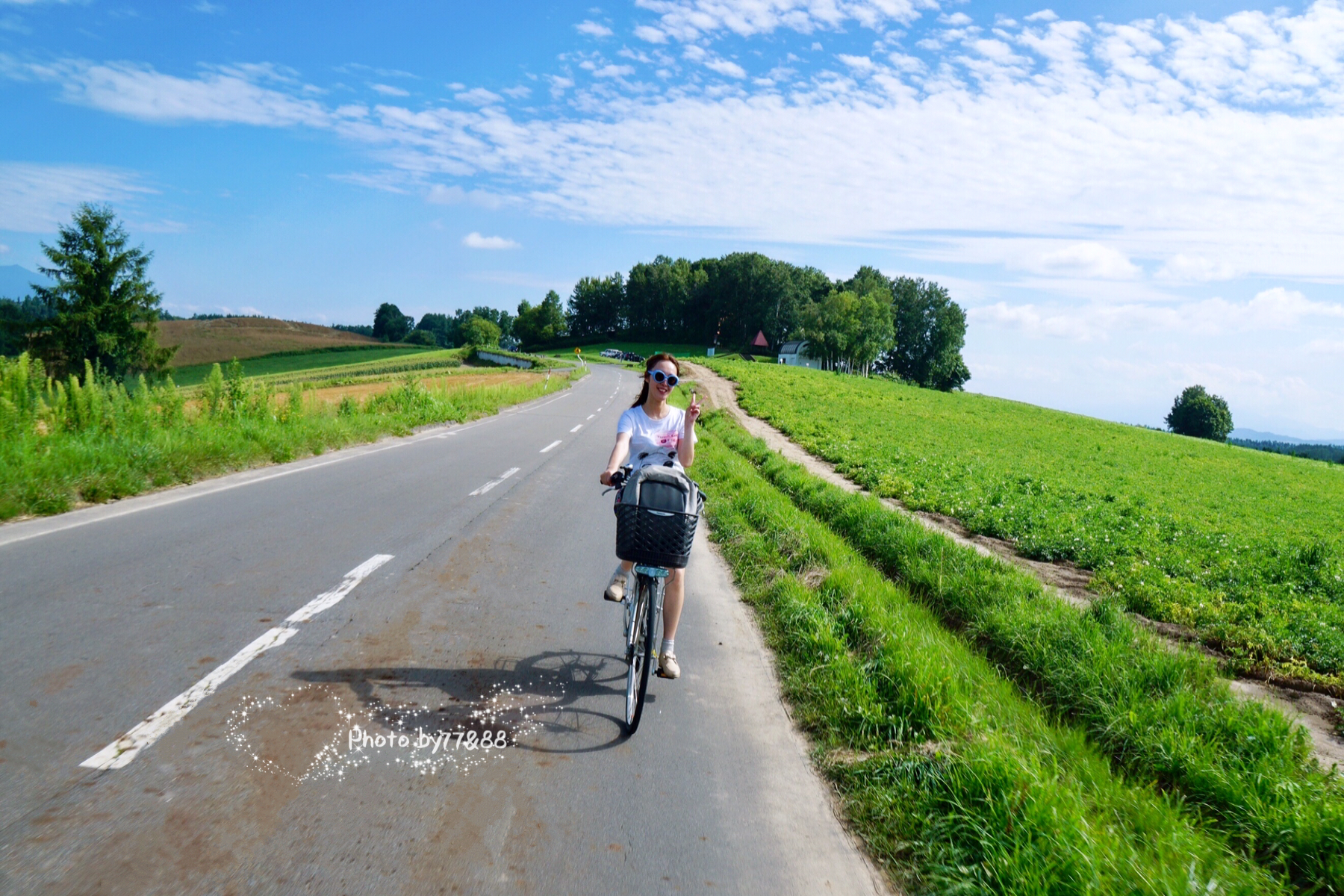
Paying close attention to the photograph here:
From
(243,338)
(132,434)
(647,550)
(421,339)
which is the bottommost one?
(132,434)

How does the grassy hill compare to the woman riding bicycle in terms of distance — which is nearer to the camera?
the woman riding bicycle

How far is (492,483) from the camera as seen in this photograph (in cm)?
1138

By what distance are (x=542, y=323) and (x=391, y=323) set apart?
150ft

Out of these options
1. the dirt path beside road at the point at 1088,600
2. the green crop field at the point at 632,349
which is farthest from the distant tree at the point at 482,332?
the dirt path beside road at the point at 1088,600

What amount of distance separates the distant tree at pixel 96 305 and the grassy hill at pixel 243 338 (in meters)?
13.4

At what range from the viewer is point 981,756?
3410mm

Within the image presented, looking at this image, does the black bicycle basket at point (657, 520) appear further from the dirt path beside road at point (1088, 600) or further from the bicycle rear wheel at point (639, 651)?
the dirt path beside road at point (1088, 600)

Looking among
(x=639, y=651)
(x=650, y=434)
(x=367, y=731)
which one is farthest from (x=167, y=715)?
(x=650, y=434)

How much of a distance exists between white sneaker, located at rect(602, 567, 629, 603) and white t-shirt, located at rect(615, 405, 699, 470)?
68 centimetres

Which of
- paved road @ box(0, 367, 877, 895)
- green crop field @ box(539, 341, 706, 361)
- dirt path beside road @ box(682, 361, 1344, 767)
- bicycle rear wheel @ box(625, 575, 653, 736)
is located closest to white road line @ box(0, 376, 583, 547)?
paved road @ box(0, 367, 877, 895)

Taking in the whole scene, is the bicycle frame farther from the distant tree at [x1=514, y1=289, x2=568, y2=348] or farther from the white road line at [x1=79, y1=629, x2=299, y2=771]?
the distant tree at [x1=514, y1=289, x2=568, y2=348]

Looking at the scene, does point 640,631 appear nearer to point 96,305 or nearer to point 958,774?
point 958,774

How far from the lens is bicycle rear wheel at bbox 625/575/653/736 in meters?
3.94

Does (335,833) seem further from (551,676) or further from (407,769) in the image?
(551,676)
